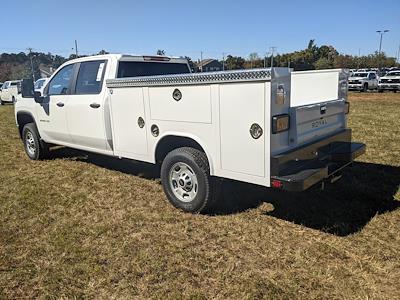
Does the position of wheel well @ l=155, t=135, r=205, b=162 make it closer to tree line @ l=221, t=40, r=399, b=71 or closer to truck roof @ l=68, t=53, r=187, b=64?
truck roof @ l=68, t=53, r=187, b=64

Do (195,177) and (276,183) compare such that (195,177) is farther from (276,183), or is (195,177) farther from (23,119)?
(23,119)

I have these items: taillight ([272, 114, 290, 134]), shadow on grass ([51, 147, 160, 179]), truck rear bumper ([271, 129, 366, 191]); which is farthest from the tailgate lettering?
shadow on grass ([51, 147, 160, 179])

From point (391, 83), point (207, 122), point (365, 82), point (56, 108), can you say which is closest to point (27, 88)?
point (56, 108)

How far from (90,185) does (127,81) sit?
1920 millimetres

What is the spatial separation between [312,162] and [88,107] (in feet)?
11.2

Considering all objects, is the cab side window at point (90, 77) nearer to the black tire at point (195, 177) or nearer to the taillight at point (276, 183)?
the black tire at point (195, 177)

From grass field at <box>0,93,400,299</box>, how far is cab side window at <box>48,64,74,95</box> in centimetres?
156

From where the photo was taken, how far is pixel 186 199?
4.46 m

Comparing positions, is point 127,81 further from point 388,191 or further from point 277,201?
point 388,191

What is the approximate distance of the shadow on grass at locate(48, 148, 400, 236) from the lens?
13.6ft

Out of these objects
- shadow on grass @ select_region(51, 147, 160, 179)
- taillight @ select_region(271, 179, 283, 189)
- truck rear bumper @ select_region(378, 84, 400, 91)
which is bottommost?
truck rear bumper @ select_region(378, 84, 400, 91)

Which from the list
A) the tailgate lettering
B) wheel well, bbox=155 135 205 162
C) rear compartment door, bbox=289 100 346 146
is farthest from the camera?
wheel well, bbox=155 135 205 162

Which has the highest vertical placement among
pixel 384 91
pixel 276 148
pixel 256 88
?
pixel 256 88

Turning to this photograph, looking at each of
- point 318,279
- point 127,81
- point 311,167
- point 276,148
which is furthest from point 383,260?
point 127,81
